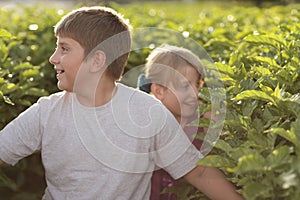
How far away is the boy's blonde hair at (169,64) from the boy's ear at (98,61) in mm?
997

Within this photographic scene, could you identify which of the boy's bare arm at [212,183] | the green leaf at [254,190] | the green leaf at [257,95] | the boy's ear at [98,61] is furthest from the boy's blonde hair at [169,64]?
the green leaf at [254,190]

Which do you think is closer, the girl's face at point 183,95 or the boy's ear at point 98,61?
the boy's ear at point 98,61

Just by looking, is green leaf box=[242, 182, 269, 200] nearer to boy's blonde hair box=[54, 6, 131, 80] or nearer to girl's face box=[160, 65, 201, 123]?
boy's blonde hair box=[54, 6, 131, 80]

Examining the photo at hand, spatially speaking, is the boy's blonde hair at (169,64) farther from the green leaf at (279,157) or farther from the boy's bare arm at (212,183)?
the green leaf at (279,157)

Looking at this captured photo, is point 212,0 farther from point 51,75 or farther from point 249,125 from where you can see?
point 249,125

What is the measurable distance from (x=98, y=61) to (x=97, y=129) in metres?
0.36

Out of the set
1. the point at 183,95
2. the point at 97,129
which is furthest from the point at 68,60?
the point at 183,95

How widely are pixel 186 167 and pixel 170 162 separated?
0.29 feet

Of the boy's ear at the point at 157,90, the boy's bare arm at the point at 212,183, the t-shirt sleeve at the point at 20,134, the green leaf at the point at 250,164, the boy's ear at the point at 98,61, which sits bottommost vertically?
the boy's ear at the point at 157,90

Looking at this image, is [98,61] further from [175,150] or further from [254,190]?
[254,190]

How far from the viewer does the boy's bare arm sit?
3.17 m

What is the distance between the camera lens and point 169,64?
433cm

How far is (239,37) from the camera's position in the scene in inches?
208

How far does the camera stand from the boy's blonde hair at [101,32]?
3334mm
